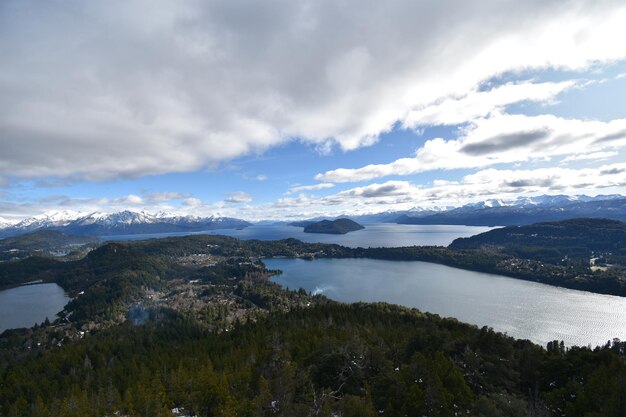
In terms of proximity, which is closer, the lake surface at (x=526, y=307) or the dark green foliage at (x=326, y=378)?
the dark green foliage at (x=326, y=378)

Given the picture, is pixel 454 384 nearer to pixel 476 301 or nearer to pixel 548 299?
pixel 476 301

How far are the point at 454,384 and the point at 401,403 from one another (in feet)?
24.0

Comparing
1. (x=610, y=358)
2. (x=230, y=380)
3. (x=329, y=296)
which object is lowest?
(x=329, y=296)

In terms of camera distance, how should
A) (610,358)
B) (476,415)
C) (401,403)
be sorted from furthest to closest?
(610,358) → (401,403) → (476,415)

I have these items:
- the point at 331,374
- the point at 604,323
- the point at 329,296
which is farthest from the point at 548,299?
the point at 331,374

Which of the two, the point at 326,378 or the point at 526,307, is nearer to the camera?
the point at 326,378

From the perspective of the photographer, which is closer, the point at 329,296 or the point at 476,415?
the point at 476,415

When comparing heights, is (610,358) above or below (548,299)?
above

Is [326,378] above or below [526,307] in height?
above

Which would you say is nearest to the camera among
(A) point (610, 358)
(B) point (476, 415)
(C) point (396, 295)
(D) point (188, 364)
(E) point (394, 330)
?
(B) point (476, 415)

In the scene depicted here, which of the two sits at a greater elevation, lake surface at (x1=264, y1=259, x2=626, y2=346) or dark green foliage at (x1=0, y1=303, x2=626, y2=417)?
dark green foliage at (x1=0, y1=303, x2=626, y2=417)

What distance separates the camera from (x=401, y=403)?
130 feet

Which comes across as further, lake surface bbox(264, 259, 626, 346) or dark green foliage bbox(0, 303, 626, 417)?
lake surface bbox(264, 259, 626, 346)

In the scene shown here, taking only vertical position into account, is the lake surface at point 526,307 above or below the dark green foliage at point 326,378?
below
